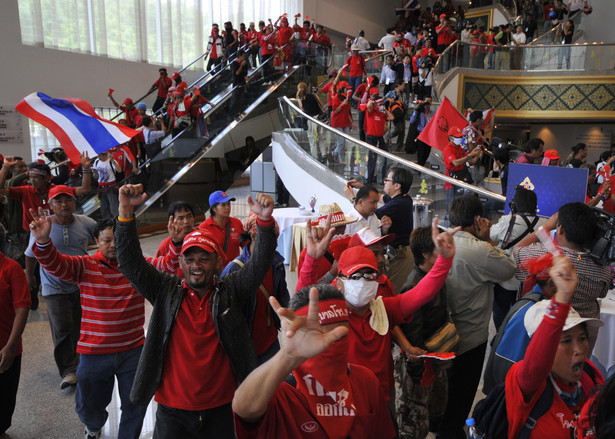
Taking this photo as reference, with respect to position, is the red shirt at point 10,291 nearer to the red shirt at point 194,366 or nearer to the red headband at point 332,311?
the red shirt at point 194,366

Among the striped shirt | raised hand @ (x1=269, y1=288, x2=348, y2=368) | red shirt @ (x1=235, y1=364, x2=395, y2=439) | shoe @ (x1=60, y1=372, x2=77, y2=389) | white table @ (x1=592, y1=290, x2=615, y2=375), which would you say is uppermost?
raised hand @ (x1=269, y1=288, x2=348, y2=368)

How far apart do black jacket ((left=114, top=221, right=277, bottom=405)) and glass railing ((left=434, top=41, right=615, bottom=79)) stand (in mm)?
14036

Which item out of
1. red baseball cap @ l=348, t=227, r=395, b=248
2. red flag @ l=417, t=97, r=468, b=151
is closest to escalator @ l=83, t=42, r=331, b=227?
red flag @ l=417, t=97, r=468, b=151

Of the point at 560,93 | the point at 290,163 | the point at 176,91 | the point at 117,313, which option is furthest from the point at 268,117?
the point at 117,313

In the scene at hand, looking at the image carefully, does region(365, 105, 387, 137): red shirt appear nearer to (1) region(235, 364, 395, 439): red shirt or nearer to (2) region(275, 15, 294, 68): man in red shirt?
(2) region(275, 15, 294, 68): man in red shirt

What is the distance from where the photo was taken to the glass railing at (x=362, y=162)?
6.45m

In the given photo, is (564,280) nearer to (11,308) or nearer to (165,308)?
(165,308)

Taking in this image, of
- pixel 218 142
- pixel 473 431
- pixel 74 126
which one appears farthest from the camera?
pixel 218 142

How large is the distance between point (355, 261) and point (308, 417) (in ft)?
3.26

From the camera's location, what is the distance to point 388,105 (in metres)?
10.3

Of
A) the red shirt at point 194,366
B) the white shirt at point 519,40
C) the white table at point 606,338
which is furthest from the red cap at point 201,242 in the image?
the white shirt at point 519,40

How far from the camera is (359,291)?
96.4 inches

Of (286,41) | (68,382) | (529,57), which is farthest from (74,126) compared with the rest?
(529,57)

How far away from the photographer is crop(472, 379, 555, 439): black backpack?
186 cm
